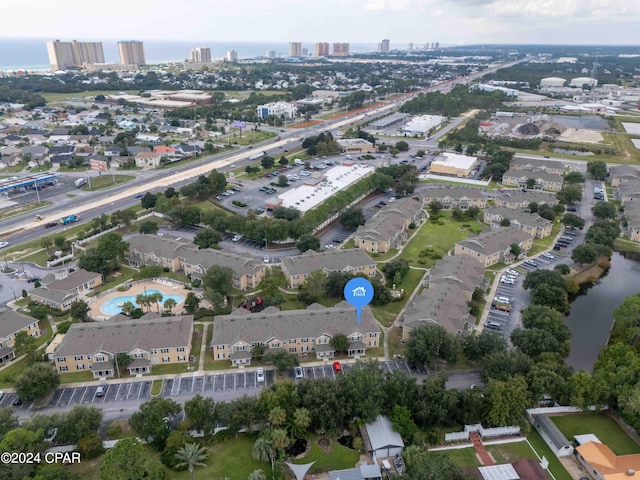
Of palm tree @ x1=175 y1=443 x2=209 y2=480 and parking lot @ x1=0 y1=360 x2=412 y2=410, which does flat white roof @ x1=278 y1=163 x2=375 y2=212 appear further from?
palm tree @ x1=175 y1=443 x2=209 y2=480

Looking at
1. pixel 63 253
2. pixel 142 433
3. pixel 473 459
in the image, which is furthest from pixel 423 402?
pixel 63 253

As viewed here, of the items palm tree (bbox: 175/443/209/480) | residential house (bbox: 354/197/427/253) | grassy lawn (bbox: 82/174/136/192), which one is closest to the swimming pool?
palm tree (bbox: 175/443/209/480)

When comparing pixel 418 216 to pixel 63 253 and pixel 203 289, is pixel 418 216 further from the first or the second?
pixel 63 253

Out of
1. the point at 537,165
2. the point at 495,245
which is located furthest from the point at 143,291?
the point at 537,165

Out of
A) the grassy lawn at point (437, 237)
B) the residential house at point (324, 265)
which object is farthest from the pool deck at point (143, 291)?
the grassy lawn at point (437, 237)

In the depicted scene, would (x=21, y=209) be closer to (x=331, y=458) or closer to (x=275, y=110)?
(x=331, y=458)

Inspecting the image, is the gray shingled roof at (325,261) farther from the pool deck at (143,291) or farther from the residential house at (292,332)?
the pool deck at (143,291)
